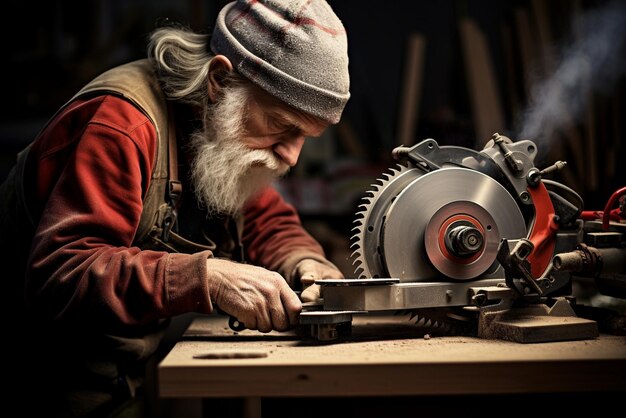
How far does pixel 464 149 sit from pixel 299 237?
74cm

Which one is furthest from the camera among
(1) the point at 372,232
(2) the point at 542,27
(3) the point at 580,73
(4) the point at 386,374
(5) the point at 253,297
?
(2) the point at 542,27

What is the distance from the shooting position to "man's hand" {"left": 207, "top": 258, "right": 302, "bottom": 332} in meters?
1.78

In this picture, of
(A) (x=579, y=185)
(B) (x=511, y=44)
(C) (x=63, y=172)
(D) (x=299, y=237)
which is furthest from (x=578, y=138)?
(C) (x=63, y=172)

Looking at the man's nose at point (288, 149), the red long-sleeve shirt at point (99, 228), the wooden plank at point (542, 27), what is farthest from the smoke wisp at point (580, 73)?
the red long-sleeve shirt at point (99, 228)

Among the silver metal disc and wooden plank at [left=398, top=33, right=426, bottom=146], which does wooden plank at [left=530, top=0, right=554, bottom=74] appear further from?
the silver metal disc

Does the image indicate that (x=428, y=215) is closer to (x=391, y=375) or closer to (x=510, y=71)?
(x=391, y=375)

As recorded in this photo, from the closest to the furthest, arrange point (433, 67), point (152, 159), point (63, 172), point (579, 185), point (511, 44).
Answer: point (63, 172) → point (152, 159) → point (579, 185) → point (511, 44) → point (433, 67)

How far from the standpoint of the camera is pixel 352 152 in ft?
14.0

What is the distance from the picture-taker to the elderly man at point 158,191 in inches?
69.6

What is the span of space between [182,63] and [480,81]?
2.19 metres

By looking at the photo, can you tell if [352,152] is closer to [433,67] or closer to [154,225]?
[433,67]

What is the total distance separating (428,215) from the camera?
1868mm

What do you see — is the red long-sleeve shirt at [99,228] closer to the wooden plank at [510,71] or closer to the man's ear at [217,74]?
the man's ear at [217,74]

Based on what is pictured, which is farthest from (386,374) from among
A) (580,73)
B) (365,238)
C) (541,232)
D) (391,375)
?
(580,73)
